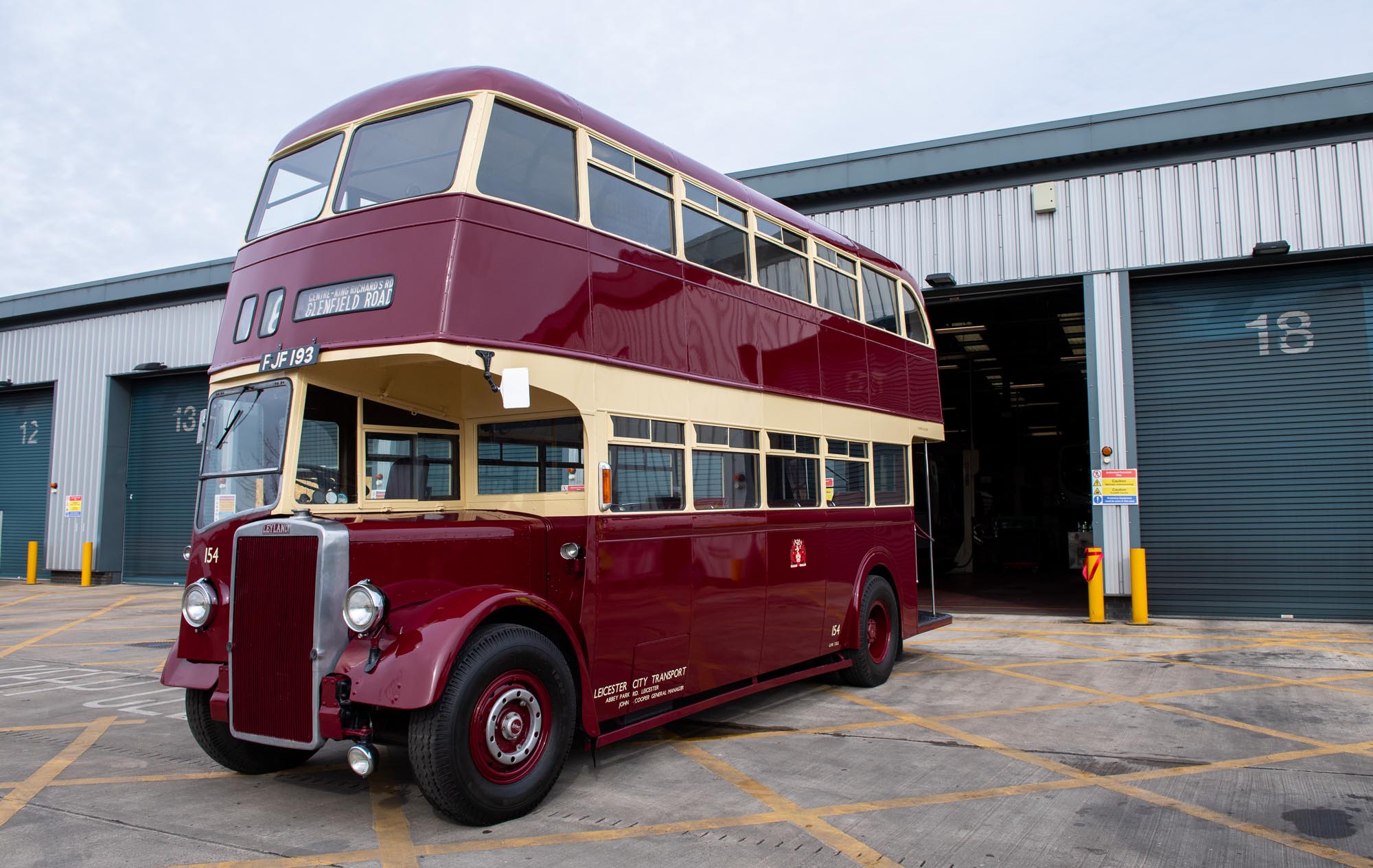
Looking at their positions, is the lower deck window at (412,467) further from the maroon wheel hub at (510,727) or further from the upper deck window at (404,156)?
the maroon wheel hub at (510,727)

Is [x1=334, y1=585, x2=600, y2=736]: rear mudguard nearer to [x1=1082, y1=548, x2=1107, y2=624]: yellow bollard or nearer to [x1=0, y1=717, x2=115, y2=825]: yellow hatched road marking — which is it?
[x1=0, y1=717, x2=115, y2=825]: yellow hatched road marking

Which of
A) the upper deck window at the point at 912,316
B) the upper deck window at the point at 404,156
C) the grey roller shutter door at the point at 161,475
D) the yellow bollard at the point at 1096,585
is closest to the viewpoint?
the upper deck window at the point at 404,156

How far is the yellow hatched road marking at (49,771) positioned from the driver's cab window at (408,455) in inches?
95.0

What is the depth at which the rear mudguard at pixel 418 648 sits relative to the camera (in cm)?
430

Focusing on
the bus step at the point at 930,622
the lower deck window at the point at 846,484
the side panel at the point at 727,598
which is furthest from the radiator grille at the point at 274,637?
the bus step at the point at 930,622

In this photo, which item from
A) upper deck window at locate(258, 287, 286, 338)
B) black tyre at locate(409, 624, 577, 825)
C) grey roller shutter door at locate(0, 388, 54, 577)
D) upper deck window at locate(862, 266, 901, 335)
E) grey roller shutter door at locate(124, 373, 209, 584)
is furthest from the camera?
grey roller shutter door at locate(0, 388, 54, 577)

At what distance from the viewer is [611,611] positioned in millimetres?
5535

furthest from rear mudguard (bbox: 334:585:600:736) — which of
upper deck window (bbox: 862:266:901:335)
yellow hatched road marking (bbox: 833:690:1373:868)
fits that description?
upper deck window (bbox: 862:266:901:335)

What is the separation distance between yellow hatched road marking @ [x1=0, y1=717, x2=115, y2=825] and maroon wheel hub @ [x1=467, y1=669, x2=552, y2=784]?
2501 millimetres

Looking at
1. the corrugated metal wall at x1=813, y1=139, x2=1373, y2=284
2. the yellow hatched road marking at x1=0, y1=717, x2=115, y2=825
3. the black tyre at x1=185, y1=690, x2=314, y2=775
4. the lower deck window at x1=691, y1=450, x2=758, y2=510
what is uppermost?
the corrugated metal wall at x1=813, y1=139, x2=1373, y2=284

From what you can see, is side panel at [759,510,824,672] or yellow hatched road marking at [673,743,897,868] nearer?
yellow hatched road marking at [673,743,897,868]

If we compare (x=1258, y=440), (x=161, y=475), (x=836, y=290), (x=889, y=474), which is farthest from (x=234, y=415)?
(x=161, y=475)

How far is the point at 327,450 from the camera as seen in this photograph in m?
5.44

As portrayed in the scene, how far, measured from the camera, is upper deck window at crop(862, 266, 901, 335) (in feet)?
30.5
